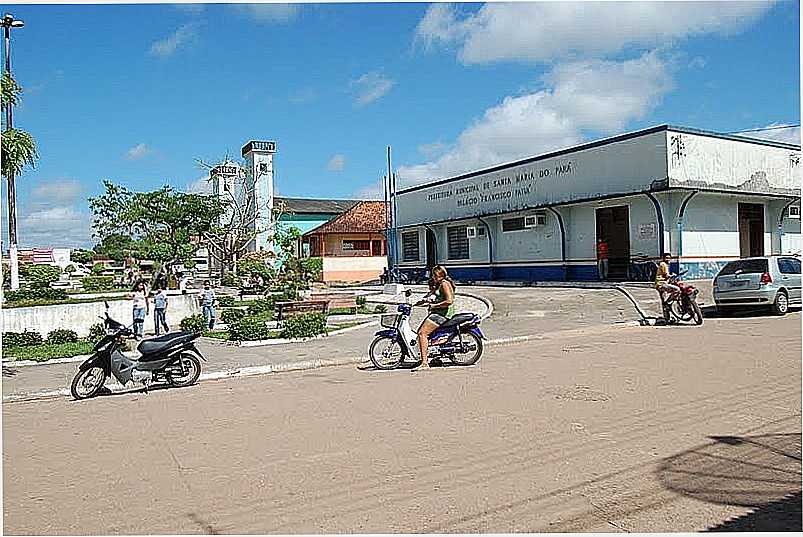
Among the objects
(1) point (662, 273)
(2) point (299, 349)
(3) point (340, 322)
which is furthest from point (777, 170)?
(2) point (299, 349)

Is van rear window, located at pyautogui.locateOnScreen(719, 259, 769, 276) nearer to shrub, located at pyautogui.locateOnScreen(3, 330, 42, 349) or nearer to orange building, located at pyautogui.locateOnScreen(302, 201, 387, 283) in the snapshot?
shrub, located at pyautogui.locateOnScreen(3, 330, 42, 349)

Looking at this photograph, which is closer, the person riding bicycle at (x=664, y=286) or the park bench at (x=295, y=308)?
the person riding bicycle at (x=664, y=286)

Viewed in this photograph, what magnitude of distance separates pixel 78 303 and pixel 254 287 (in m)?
9.62

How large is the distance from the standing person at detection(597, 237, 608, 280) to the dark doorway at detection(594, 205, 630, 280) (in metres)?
0.11

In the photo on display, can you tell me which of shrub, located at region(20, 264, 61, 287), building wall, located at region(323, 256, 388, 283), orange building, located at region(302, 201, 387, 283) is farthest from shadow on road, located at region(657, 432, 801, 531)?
orange building, located at region(302, 201, 387, 283)

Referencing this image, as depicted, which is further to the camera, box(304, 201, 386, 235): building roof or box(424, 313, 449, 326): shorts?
box(304, 201, 386, 235): building roof

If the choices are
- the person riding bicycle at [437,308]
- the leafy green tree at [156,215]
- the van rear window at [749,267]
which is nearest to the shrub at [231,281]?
the leafy green tree at [156,215]

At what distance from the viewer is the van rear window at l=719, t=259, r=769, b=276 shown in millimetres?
18844

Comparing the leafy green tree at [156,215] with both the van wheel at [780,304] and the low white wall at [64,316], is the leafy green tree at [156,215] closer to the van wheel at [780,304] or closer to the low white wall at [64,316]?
the low white wall at [64,316]

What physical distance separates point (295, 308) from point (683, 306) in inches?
357

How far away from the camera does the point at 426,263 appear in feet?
133

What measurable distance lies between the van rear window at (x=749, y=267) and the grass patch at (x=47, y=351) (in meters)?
14.3

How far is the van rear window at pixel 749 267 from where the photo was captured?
18844 millimetres

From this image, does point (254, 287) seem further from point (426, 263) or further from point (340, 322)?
point (426, 263)
